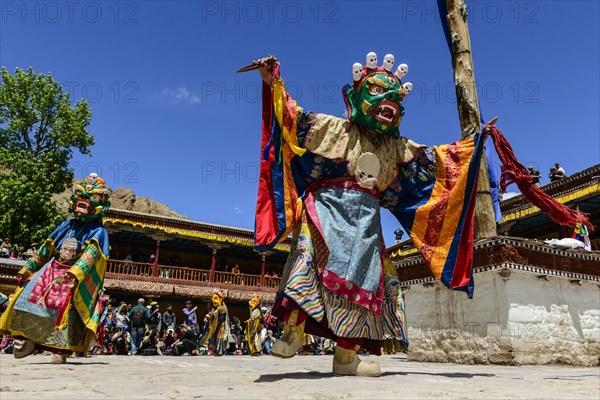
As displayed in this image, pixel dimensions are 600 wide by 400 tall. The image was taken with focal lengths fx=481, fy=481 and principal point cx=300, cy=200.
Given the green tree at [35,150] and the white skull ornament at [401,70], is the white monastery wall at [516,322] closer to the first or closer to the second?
the white skull ornament at [401,70]

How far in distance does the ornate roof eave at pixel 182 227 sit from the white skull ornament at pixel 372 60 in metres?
18.7

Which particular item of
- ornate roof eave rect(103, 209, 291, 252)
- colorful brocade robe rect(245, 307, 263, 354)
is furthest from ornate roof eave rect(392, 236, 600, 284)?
ornate roof eave rect(103, 209, 291, 252)

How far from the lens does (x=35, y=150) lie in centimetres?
1875

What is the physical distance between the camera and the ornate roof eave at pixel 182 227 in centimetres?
2134

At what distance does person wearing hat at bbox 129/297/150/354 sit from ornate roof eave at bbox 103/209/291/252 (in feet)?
34.3

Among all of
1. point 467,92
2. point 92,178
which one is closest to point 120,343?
point 92,178

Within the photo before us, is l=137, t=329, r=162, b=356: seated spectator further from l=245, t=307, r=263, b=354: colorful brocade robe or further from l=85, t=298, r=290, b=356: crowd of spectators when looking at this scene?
l=245, t=307, r=263, b=354: colorful brocade robe

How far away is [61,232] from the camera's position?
577 cm

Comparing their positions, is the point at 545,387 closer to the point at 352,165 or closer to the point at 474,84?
the point at 352,165

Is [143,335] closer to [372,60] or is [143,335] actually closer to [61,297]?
[61,297]

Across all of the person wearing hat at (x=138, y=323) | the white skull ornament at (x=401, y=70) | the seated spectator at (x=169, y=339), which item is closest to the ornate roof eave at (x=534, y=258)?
the white skull ornament at (x=401, y=70)

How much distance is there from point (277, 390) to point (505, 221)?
17977 mm

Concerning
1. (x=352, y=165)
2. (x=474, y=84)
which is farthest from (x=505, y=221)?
(x=352, y=165)

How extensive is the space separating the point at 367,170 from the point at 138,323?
356 inches
